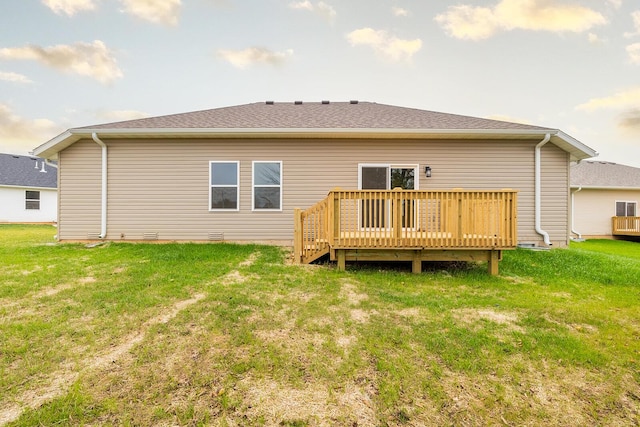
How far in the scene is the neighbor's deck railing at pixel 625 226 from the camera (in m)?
13.9

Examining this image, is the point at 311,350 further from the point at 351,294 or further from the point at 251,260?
the point at 251,260

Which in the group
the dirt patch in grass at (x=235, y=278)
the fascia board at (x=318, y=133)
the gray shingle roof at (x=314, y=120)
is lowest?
the dirt patch in grass at (x=235, y=278)

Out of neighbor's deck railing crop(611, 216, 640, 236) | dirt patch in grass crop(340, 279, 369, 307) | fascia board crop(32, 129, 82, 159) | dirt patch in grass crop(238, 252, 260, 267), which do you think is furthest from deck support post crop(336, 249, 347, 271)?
neighbor's deck railing crop(611, 216, 640, 236)

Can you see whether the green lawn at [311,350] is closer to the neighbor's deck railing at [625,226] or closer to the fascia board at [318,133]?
the fascia board at [318,133]

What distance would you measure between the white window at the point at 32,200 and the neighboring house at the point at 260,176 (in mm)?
16427

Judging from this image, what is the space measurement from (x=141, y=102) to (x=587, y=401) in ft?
62.7

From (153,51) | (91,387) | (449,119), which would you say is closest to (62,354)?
(91,387)

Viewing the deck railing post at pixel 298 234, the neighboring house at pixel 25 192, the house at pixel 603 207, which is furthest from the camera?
the neighboring house at pixel 25 192

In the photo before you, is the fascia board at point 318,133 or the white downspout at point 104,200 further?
the white downspout at point 104,200

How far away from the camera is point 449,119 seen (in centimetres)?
835

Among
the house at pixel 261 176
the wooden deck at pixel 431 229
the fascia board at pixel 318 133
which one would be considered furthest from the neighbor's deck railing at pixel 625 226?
the wooden deck at pixel 431 229

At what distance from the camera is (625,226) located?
14219 millimetres

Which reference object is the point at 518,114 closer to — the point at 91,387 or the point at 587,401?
the point at 587,401

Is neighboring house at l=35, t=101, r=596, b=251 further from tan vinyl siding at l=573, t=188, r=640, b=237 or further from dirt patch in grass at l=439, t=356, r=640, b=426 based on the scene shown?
tan vinyl siding at l=573, t=188, r=640, b=237
